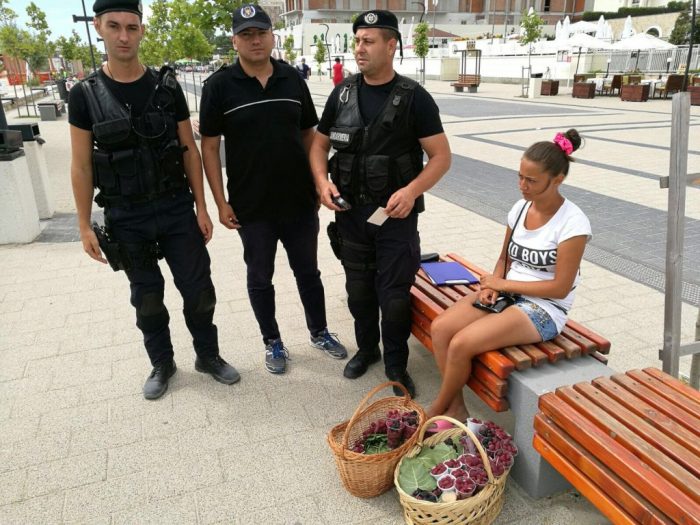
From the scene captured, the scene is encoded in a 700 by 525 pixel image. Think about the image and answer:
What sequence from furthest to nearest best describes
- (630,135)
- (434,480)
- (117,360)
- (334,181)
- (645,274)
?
(630,135) < (645,274) < (117,360) < (334,181) < (434,480)

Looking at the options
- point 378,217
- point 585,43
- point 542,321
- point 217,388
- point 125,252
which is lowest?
point 217,388

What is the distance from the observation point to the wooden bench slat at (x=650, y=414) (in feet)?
6.31

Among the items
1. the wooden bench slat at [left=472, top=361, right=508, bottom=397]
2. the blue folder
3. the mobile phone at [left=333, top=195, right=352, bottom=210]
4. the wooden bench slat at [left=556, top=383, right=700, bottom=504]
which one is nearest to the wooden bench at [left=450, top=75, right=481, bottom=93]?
the blue folder

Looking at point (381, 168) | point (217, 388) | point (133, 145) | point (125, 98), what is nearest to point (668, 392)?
point (381, 168)

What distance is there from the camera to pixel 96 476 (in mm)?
2645

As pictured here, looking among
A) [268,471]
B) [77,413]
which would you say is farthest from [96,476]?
[268,471]

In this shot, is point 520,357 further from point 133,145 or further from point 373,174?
point 133,145

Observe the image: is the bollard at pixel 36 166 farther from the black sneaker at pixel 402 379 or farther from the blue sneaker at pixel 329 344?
the black sneaker at pixel 402 379

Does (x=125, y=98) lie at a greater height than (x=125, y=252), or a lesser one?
greater

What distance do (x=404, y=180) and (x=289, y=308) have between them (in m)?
1.94

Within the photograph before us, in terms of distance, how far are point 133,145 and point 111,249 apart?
0.59 m

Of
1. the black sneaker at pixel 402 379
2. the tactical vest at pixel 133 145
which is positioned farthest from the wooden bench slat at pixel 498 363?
the tactical vest at pixel 133 145

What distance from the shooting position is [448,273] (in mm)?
3635

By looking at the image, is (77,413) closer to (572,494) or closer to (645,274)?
(572,494)
